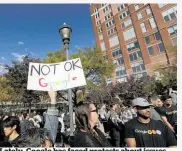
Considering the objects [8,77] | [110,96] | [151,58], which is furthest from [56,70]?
[151,58]

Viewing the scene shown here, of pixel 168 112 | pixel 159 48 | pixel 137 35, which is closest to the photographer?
pixel 168 112

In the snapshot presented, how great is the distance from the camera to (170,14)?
30625 millimetres

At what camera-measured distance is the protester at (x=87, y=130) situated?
82.1 inches

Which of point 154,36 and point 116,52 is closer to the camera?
point 154,36

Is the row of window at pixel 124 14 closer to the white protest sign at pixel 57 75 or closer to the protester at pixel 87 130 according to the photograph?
the white protest sign at pixel 57 75

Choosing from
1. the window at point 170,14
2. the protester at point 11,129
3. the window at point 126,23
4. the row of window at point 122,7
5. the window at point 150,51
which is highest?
the row of window at point 122,7

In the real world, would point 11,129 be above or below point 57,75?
below

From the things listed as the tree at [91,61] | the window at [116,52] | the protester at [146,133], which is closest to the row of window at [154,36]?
the window at [116,52]

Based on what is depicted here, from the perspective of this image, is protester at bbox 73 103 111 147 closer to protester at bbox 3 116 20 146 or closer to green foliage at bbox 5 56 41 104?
protester at bbox 3 116 20 146

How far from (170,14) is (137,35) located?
22.2 feet

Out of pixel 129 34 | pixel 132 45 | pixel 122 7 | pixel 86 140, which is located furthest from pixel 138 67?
pixel 86 140

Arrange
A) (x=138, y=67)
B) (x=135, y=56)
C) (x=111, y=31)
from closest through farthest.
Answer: (x=138, y=67)
(x=135, y=56)
(x=111, y=31)

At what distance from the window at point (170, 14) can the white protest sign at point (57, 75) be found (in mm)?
30877

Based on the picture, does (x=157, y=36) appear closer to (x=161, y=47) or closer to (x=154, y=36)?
(x=154, y=36)
